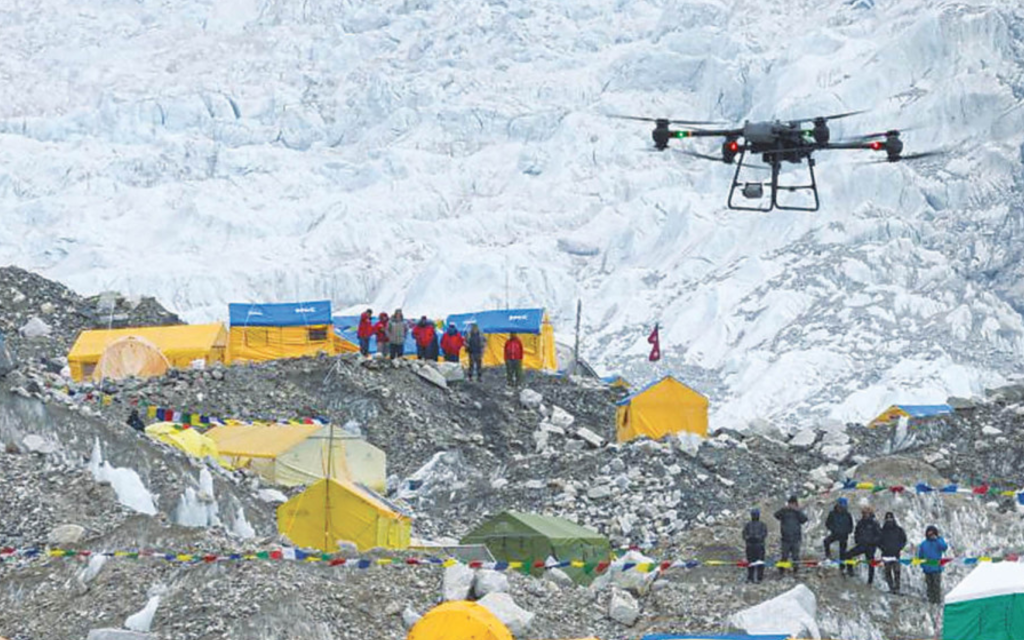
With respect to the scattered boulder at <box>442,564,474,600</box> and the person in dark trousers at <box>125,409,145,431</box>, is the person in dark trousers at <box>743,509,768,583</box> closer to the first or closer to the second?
the scattered boulder at <box>442,564,474,600</box>

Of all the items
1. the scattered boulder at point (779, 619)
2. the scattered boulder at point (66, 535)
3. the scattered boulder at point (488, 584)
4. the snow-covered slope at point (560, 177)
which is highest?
the scattered boulder at point (488, 584)

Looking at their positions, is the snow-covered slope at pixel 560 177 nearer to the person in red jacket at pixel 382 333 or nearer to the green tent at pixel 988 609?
the person in red jacket at pixel 382 333

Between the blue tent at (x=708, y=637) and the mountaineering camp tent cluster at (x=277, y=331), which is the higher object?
the blue tent at (x=708, y=637)

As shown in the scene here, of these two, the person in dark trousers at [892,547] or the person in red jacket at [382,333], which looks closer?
the person in dark trousers at [892,547]

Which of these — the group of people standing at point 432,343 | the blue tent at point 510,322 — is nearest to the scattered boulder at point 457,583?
the group of people standing at point 432,343

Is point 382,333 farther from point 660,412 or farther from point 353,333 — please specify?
point 353,333

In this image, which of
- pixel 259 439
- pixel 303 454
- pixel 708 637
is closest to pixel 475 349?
pixel 259 439
